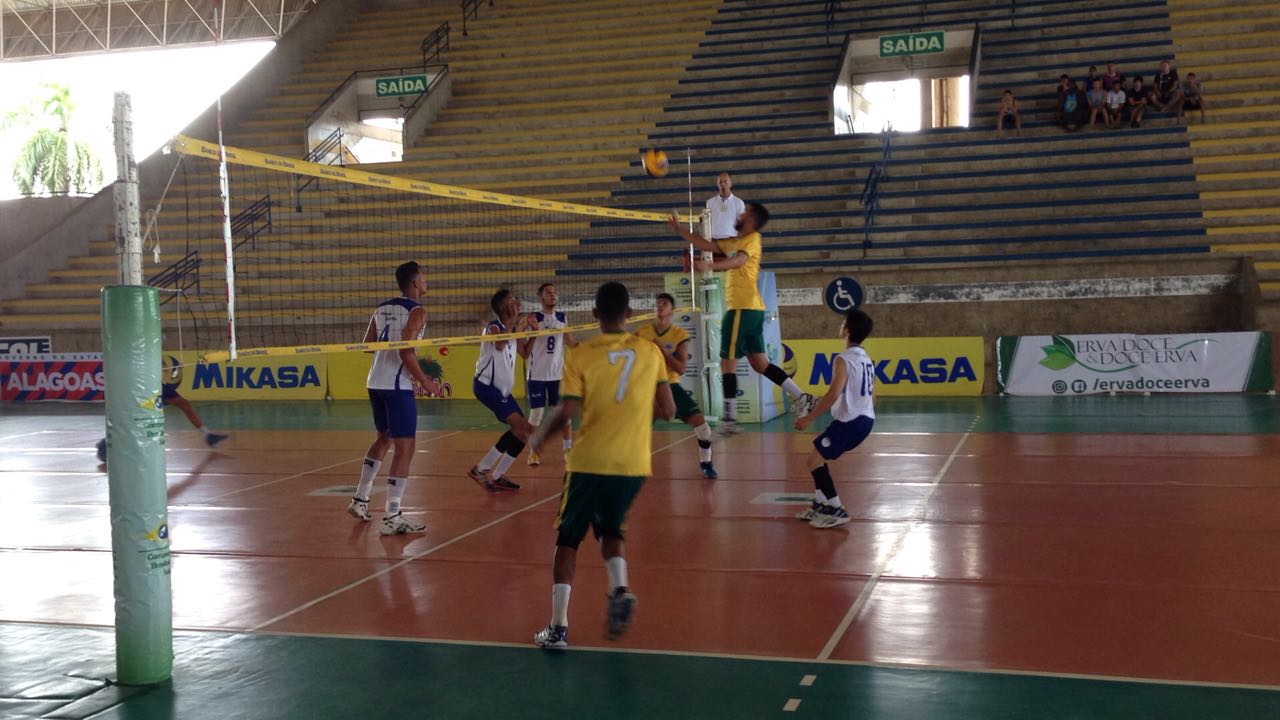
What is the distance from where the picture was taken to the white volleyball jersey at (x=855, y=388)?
8281mm

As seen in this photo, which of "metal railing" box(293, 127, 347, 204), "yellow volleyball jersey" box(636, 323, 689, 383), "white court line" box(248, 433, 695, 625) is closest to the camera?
"white court line" box(248, 433, 695, 625)

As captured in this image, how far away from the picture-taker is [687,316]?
15.9m

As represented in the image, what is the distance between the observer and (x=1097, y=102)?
2338cm

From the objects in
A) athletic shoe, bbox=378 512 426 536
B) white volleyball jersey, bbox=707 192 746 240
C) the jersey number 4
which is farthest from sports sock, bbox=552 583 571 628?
white volleyball jersey, bbox=707 192 746 240

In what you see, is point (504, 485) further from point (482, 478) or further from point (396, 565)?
point (396, 565)

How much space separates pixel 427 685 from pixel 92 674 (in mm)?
1644

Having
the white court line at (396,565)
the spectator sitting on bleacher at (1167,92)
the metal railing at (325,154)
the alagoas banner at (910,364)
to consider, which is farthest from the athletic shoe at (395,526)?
the spectator sitting on bleacher at (1167,92)

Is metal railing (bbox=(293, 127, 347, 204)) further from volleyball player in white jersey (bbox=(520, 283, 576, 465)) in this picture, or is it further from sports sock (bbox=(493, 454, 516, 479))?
sports sock (bbox=(493, 454, 516, 479))

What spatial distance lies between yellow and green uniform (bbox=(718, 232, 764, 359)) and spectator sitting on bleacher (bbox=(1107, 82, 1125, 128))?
15.3 m

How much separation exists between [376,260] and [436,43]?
960 centimetres

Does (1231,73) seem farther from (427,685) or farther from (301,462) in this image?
(427,685)

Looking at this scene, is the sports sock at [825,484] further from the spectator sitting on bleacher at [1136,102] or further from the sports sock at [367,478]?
the spectator sitting on bleacher at [1136,102]

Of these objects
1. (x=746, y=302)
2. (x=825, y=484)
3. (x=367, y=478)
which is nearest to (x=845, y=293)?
(x=746, y=302)

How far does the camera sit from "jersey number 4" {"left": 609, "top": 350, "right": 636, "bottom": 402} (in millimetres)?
5547
